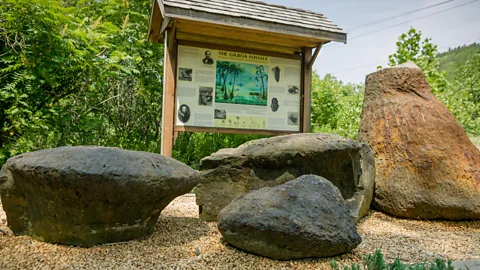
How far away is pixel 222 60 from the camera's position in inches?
241

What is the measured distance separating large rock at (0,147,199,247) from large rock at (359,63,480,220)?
2717 mm

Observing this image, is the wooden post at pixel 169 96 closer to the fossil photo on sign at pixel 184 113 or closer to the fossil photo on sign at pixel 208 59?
the fossil photo on sign at pixel 184 113

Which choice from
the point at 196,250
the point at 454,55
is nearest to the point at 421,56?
the point at 196,250

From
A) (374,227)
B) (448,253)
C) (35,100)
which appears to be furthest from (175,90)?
(448,253)

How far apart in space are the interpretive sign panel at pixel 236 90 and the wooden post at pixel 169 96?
105 mm

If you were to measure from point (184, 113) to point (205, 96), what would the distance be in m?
0.49

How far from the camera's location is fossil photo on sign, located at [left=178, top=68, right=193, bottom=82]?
19.2 feet

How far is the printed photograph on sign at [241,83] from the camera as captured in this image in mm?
6086

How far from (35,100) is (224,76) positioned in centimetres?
321

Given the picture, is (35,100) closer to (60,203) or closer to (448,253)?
(60,203)

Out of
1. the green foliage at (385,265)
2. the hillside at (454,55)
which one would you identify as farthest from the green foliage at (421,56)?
the hillside at (454,55)

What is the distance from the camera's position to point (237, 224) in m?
2.82

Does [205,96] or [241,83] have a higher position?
[241,83]

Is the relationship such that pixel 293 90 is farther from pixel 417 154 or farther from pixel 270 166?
pixel 270 166
